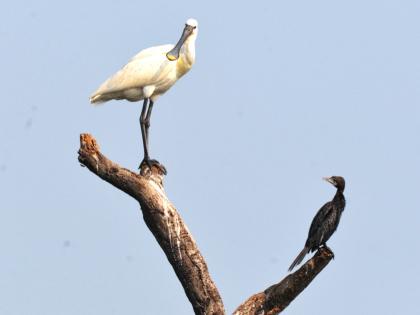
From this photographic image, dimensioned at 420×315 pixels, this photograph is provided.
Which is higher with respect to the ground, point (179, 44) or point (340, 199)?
point (179, 44)

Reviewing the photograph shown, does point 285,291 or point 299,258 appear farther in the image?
point 299,258

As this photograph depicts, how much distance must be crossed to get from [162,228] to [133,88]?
9.92ft

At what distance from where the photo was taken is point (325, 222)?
1720 centimetres

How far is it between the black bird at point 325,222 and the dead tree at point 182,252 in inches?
11.9

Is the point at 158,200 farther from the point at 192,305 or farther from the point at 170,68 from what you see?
the point at 170,68

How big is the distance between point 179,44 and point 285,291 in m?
4.61

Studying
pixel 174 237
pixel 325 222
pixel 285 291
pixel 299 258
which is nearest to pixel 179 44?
pixel 174 237

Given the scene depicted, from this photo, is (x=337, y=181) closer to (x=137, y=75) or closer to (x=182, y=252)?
(x=182, y=252)

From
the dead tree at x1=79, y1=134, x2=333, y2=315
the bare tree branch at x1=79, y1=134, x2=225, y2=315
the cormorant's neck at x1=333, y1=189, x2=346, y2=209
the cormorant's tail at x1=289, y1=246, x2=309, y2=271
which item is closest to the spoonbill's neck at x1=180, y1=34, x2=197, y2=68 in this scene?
the dead tree at x1=79, y1=134, x2=333, y2=315

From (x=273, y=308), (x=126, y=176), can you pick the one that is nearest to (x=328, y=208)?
(x=273, y=308)

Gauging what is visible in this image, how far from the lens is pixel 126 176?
17.0m

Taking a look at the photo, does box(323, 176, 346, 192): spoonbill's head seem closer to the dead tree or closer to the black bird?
the black bird

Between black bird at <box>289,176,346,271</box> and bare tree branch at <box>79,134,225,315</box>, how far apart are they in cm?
111

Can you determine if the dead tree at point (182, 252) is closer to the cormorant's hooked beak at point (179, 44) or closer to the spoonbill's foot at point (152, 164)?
the spoonbill's foot at point (152, 164)
